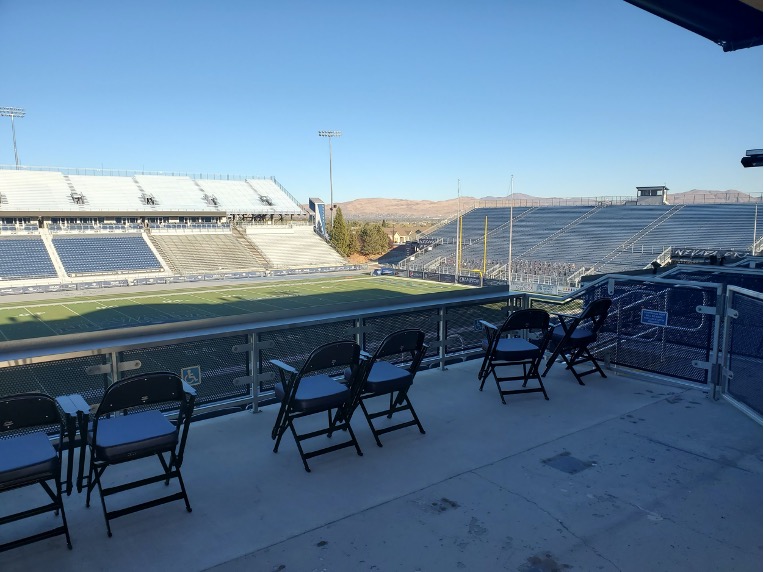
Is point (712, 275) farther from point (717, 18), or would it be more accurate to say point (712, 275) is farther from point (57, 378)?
point (57, 378)

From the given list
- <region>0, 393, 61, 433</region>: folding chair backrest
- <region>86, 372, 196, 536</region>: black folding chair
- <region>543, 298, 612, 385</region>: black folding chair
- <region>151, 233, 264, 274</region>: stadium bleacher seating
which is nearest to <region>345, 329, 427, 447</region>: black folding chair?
<region>86, 372, 196, 536</region>: black folding chair

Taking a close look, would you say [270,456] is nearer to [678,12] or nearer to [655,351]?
[655,351]

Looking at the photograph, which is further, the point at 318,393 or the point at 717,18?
the point at 717,18

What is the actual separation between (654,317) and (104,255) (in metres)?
38.5

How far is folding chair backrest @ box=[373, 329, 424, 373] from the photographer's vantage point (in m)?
3.97

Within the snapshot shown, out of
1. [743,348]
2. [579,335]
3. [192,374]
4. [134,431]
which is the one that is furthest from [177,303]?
[743,348]

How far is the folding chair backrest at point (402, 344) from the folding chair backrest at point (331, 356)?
7.1 inches

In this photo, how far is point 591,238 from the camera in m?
40.2

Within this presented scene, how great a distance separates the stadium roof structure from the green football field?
52.5 feet

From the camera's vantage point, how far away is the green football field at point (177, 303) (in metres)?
22.5

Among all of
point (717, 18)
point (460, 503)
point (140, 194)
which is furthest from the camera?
point (140, 194)

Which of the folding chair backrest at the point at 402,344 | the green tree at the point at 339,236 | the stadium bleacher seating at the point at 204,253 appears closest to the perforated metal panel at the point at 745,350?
the folding chair backrest at the point at 402,344

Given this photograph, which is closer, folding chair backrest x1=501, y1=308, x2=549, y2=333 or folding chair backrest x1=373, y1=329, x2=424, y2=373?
folding chair backrest x1=373, y1=329, x2=424, y2=373

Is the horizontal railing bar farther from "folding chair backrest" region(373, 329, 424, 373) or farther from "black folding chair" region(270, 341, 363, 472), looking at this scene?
"folding chair backrest" region(373, 329, 424, 373)
